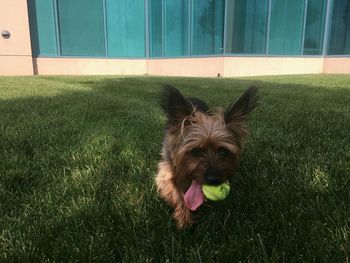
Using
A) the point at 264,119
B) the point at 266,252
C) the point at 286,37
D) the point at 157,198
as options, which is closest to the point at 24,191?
the point at 157,198

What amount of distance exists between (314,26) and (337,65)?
116 inches

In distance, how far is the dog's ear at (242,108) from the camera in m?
2.94

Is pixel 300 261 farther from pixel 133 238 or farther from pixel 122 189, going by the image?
pixel 122 189

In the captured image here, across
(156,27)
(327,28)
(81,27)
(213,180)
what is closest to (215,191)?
(213,180)

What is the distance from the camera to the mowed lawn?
2.28 m

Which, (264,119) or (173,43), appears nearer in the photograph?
(264,119)

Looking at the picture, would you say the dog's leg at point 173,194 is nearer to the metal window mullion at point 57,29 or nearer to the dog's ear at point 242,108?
the dog's ear at point 242,108

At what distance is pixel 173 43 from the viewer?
74.1ft

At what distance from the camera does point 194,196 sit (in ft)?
9.38

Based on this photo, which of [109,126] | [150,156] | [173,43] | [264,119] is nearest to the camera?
[150,156]

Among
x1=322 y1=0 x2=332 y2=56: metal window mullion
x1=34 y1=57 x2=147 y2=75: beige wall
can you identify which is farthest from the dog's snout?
Answer: x1=322 y1=0 x2=332 y2=56: metal window mullion

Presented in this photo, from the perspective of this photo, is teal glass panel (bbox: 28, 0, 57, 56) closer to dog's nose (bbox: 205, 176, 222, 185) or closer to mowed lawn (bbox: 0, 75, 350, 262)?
mowed lawn (bbox: 0, 75, 350, 262)

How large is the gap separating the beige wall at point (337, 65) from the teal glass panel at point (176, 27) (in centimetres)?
935

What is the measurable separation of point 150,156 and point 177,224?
1.63 m
